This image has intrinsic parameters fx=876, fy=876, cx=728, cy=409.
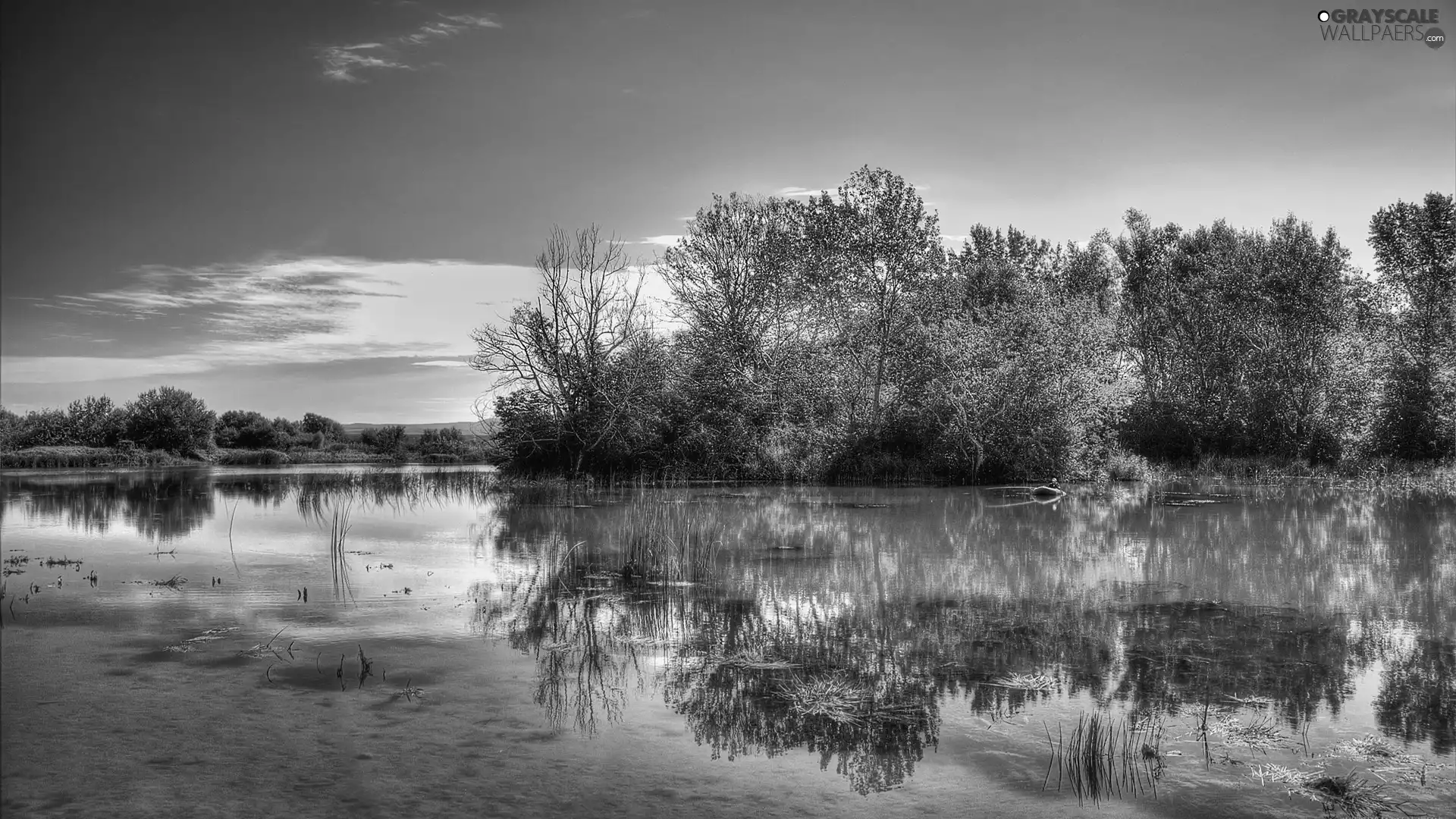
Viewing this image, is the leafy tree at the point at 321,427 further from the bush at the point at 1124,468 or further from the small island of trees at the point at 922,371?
the bush at the point at 1124,468

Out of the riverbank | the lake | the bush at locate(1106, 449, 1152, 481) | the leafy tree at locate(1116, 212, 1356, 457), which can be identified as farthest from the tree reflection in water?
the riverbank

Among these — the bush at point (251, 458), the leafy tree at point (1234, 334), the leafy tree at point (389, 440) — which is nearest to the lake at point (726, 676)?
the leafy tree at point (1234, 334)

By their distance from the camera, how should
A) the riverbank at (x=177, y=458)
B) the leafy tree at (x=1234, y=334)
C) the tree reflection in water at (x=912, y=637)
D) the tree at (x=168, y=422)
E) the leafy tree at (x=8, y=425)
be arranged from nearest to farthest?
the tree reflection in water at (x=912, y=637), the leafy tree at (x=8, y=425), the riverbank at (x=177, y=458), the leafy tree at (x=1234, y=334), the tree at (x=168, y=422)

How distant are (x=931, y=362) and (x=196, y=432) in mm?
33535

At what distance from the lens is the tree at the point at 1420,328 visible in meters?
27.7

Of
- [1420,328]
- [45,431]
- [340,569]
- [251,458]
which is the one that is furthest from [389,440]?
[1420,328]

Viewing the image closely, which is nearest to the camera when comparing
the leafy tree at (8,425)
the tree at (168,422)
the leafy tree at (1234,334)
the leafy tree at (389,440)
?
the leafy tree at (8,425)

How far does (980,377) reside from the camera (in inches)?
1020

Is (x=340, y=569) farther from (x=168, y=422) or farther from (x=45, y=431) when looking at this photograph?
(x=168, y=422)

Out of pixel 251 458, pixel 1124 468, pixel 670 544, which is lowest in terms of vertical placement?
pixel 670 544

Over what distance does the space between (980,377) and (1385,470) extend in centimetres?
1275

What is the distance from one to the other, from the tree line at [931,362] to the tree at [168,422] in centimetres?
2132

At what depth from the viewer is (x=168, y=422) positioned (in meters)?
38.9

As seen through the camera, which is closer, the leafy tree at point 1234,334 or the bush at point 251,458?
the leafy tree at point 1234,334
